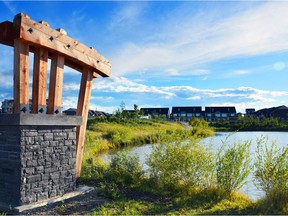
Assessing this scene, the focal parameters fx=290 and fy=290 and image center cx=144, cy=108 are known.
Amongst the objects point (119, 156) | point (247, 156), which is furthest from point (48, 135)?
point (247, 156)

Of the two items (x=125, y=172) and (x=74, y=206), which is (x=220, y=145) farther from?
(x=74, y=206)

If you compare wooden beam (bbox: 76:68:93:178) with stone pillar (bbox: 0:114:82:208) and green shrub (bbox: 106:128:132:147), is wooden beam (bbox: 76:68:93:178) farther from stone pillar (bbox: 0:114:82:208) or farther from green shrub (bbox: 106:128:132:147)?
green shrub (bbox: 106:128:132:147)

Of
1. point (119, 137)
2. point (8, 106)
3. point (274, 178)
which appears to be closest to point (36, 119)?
point (8, 106)

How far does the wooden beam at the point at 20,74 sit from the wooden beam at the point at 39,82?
0.24 metres

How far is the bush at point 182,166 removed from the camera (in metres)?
5.83

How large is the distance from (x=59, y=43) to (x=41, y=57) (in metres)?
0.46

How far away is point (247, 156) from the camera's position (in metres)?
5.58

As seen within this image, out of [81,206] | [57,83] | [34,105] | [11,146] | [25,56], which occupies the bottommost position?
[81,206]

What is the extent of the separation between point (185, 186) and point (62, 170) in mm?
2508

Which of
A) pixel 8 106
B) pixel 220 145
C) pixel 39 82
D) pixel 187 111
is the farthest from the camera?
pixel 187 111

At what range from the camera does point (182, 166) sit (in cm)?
590

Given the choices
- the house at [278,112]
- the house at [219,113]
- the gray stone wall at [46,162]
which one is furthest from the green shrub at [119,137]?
the house at [219,113]

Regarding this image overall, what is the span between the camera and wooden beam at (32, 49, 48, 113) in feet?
17.9

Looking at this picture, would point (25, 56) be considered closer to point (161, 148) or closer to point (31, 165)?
point (31, 165)
